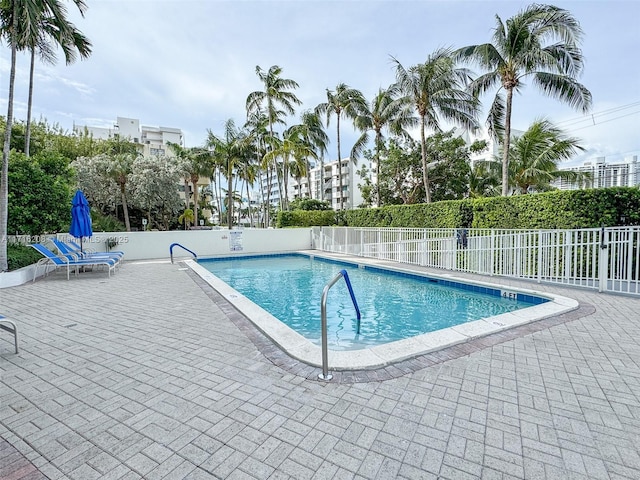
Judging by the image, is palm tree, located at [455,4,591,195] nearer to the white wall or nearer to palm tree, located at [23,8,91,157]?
the white wall

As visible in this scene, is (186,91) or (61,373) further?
(186,91)

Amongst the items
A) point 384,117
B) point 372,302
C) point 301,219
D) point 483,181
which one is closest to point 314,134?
point 384,117

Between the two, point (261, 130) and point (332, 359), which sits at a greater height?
point (261, 130)

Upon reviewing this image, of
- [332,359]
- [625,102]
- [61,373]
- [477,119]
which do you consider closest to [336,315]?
[332,359]

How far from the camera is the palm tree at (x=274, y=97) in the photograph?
76.2 feet

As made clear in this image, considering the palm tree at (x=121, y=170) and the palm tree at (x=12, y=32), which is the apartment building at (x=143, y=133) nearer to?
the palm tree at (x=121, y=170)

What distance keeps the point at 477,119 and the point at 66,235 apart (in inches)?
828

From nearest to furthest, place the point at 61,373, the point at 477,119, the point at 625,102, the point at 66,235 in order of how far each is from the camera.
→ the point at 61,373
the point at 66,235
the point at 477,119
the point at 625,102

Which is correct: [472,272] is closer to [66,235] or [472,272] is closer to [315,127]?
[66,235]

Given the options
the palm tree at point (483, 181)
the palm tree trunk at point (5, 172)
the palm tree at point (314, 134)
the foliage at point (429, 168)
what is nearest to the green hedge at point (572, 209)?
the foliage at point (429, 168)

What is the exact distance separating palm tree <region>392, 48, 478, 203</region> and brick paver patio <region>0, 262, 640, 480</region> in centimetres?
1476

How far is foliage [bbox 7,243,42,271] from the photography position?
9.41 m

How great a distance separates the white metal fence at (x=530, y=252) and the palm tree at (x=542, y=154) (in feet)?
34.7

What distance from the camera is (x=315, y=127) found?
28578 mm
